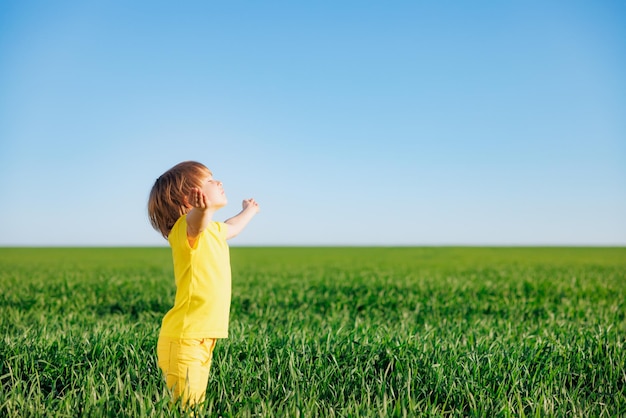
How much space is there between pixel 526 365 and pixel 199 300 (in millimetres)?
2955

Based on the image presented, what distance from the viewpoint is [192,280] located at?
11.1 ft

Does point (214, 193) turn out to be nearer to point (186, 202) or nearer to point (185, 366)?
point (186, 202)

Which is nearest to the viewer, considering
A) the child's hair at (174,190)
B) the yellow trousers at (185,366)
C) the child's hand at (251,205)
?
the yellow trousers at (185,366)

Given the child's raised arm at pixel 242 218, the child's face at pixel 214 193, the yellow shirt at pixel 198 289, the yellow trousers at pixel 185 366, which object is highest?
the child's face at pixel 214 193

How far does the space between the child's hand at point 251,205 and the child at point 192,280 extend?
397 mm

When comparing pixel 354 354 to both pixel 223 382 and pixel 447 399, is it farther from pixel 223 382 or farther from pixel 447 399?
pixel 223 382

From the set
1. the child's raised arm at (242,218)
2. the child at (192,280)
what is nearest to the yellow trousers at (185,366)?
the child at (192,280)

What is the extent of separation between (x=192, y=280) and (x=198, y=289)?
0.07 metres

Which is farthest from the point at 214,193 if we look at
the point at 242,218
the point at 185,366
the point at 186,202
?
the point at 185,366

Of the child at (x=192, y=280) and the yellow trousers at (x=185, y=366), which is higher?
the child at (x=192, y=280)

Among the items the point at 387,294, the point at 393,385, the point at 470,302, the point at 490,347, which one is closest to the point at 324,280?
the point at 387,294

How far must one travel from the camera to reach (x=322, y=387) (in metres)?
3.82

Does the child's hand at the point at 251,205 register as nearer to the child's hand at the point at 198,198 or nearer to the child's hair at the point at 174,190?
the child's hair at the point at 174,190

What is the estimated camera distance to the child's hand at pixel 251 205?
3.92 meters
